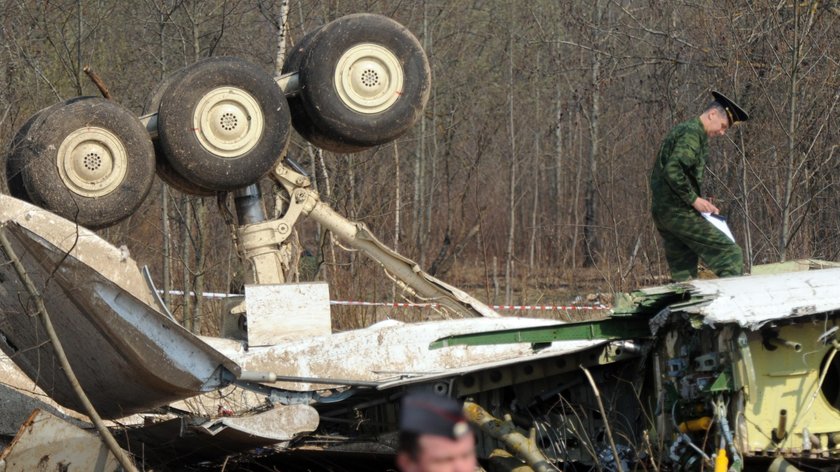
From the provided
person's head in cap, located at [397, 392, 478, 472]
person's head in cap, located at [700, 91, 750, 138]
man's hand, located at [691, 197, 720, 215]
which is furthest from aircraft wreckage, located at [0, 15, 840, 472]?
person's head in cap, located at [397, 392, 478, 472]

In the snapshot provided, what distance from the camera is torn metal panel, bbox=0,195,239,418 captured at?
5941 millimetres

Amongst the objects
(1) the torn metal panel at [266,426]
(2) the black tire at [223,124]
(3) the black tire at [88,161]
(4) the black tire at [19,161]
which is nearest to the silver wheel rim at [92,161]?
(3) the black tire at [88,161]

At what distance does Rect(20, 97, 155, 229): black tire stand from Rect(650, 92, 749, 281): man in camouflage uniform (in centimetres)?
348

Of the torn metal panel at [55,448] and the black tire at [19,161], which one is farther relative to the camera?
the black tire at [19,161]

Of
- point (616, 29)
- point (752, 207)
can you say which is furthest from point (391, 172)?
point (752, 207)

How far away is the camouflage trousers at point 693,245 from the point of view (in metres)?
7.23

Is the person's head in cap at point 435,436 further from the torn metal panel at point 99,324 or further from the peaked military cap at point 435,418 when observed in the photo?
the torn metal panel at point 99,324

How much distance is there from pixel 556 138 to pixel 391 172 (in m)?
11.3

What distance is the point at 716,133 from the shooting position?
7594 mm

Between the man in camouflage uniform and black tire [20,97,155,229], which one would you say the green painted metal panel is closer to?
the man in camouflage uniform

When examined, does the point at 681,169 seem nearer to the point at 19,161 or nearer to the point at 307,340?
the point at 307,340

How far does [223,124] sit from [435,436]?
5.29 metres

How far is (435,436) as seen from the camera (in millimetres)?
2008

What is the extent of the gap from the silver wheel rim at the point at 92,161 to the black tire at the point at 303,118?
132 cm
